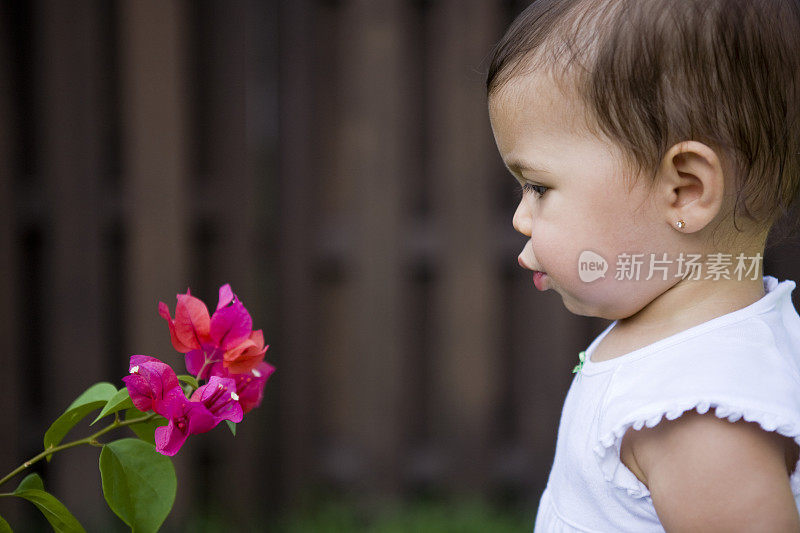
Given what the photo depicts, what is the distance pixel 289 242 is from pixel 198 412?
2121 millimetres

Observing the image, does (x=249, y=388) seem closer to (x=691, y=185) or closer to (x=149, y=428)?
(x=149, y=428)

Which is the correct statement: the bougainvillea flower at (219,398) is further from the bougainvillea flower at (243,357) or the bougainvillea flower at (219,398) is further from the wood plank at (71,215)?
the wood plank at (71,215)

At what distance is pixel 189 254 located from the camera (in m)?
2.83

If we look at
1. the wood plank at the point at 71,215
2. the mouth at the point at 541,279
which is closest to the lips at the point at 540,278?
the mouth at the point at 541,279

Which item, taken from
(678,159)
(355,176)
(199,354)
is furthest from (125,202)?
(678,159)

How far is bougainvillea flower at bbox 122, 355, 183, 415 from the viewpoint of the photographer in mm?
764

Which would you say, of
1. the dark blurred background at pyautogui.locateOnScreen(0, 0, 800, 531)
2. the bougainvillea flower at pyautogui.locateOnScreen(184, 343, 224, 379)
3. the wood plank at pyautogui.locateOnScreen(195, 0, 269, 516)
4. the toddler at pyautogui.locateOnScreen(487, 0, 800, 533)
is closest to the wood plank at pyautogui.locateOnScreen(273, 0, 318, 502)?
the dark blurred background at pyautogui.locateOnScreen(0, 0, 800, 531)

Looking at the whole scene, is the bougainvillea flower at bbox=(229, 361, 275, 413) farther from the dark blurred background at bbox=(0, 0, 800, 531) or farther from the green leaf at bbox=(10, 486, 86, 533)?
the dark blurred background at bbox=(0, 0, 800, 531)

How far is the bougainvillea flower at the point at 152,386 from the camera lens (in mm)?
764

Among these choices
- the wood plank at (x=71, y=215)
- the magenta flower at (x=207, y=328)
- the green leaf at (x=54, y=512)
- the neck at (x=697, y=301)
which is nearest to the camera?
the green leaf at (x=54, y=512)

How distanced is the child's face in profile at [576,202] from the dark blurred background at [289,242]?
1.84 metres

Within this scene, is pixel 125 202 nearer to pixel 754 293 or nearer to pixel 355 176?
pixel 355 176

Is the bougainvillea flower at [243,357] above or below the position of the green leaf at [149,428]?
above

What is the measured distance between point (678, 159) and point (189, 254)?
7.14 ft
